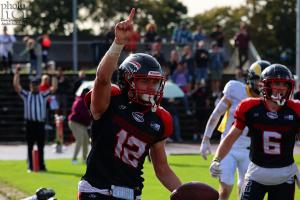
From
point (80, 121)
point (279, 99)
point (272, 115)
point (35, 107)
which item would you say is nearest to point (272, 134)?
point (272, 115)

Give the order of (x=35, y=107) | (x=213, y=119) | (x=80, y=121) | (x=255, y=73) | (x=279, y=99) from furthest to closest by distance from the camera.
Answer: (x=80, y=121) → (x=35, y=107) → (x=213, y=119) → (x=255, y=73) → (x=279, y=99)

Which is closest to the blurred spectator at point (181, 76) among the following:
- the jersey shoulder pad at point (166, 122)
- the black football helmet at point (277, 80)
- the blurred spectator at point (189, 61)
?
the blurred spectator at point (189, 61)

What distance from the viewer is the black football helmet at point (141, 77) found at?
5.50 metres

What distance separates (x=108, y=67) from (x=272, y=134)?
2251 mm

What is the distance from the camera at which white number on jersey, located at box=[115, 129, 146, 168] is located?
561 cm

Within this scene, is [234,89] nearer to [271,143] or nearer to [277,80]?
[277,80]

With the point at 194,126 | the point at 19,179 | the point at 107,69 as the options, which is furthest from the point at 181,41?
the point at 107,69

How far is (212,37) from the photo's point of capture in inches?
1048

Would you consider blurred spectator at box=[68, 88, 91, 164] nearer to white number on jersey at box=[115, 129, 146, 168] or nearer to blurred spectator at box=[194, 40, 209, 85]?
blurred spectator at box=[194, 40, 209, 85]

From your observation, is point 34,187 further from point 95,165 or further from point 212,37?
point 212,37

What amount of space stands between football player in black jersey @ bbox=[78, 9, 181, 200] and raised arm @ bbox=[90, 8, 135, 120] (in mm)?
10

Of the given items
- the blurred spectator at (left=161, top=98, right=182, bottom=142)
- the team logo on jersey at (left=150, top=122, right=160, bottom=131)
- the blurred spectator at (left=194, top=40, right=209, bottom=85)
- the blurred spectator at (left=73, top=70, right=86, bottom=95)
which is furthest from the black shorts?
the blurred spectator at (left=194, top=40, right=209, bottom=85)

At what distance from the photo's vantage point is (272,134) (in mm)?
7066

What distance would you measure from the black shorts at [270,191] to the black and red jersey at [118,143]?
172 cm
